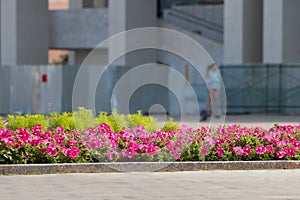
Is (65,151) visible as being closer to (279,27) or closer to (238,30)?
(279,27)

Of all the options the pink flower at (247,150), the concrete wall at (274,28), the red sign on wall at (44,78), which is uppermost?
the concrete wall at (274,28)

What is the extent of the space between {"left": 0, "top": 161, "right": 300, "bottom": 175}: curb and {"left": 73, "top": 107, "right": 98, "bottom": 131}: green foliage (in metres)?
2.82

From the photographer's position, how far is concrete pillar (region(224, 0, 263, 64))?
4281 cm

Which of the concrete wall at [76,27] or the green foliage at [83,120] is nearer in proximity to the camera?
the green foliage at [83,120]

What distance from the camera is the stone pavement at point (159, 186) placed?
39.5ft

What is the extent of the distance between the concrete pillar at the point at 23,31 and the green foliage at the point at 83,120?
28548 millimetres

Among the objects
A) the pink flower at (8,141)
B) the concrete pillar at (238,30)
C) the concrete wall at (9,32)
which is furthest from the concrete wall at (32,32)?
the pink flower at (8,141)

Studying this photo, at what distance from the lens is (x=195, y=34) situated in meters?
48.8

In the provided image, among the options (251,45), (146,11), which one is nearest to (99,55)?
(146,11)

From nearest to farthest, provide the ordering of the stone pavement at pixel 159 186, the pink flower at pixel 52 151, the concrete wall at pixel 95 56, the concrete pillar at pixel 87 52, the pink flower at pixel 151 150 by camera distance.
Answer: the stone pavement at pixel 159 186
the pink flower at pixel 52 151
the pink flower at pixel 151 150
the concrete wall at pixel 95 56
the concrete pillar at pixel 87 52

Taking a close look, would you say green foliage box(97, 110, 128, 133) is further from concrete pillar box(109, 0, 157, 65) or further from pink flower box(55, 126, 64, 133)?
concrete pillar box(109, 0, 157, 65)

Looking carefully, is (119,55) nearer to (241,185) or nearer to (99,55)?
(99,55)

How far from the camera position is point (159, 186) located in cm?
1304

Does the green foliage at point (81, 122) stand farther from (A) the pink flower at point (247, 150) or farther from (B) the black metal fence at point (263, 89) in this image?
(B) the black metal fence at point (263, 89)
